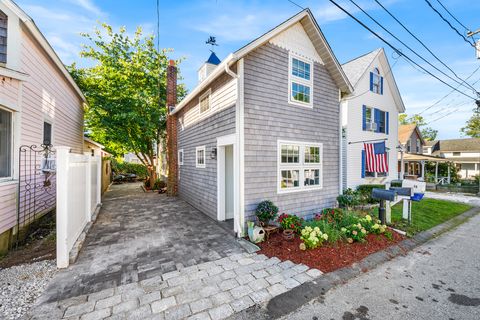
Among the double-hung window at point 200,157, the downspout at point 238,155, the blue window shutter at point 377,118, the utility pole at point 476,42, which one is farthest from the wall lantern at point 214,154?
the blue window shutter at point 377,118

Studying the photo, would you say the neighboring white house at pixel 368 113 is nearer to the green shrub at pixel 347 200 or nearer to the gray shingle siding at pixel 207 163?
the green shrub at pixel 347 200

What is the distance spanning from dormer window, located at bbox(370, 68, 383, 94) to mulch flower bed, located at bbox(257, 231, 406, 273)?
10.5m

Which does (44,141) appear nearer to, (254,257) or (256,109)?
(256,109)

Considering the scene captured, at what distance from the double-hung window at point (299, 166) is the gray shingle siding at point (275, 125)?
0.65 feet

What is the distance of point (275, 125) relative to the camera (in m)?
5.96

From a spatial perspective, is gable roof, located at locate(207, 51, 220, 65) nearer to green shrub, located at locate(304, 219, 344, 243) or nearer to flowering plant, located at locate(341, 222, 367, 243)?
green shrub, located at locate(304, 219, 344, 243)

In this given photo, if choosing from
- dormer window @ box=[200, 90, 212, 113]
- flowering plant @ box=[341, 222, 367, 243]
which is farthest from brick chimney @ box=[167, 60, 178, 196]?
flowering plant @ box=[341, 222, 367, 243]

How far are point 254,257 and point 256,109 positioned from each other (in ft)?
12.3

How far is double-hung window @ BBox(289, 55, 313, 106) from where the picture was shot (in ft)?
21.0

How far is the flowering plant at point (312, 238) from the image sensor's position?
14.7 ft

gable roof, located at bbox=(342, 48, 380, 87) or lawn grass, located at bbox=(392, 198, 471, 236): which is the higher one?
gable roof, located at bbox=(342, 48, 380, 87)

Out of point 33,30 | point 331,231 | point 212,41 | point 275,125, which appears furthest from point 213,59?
point 331,231

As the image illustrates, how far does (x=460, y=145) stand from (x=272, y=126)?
122ft

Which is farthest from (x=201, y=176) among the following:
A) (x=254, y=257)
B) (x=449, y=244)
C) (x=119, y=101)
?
(x=119, y=101)
